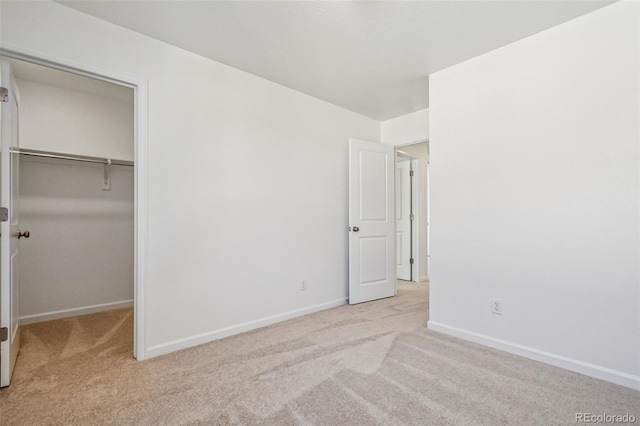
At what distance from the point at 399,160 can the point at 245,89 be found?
3312 mm

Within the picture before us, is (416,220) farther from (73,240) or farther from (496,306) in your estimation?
(73,240)

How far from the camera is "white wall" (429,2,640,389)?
1949mm

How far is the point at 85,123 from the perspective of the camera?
341cm

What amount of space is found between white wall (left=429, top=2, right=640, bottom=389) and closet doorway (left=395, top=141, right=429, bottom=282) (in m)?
2.44

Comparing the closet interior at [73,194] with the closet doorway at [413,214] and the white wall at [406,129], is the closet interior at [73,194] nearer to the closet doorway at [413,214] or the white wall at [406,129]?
the white wall at [406,129]

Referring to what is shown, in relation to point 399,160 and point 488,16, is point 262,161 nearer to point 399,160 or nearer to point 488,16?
point 488,16

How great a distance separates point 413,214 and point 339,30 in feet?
12.0

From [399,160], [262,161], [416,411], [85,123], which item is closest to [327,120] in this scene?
[262,161]

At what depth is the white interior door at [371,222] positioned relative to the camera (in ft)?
12.4

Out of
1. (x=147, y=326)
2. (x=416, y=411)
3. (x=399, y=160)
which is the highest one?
(x=399, y=160)

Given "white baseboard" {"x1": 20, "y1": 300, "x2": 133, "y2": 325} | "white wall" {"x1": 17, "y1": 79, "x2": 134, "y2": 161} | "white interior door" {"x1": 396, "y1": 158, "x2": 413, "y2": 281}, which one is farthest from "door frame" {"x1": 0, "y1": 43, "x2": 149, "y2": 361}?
"white interior door" {"x1": 396, "y1": 158, "x2": 413, "y2": 281}

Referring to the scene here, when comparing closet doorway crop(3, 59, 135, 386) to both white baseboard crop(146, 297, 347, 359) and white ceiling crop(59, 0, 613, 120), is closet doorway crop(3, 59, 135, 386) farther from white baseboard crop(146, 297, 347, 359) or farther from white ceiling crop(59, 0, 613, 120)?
white ceiling crop(59, 0, 613, 120)

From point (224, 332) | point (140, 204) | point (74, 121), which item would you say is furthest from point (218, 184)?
point (74, 121)

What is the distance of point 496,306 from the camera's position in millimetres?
2494
